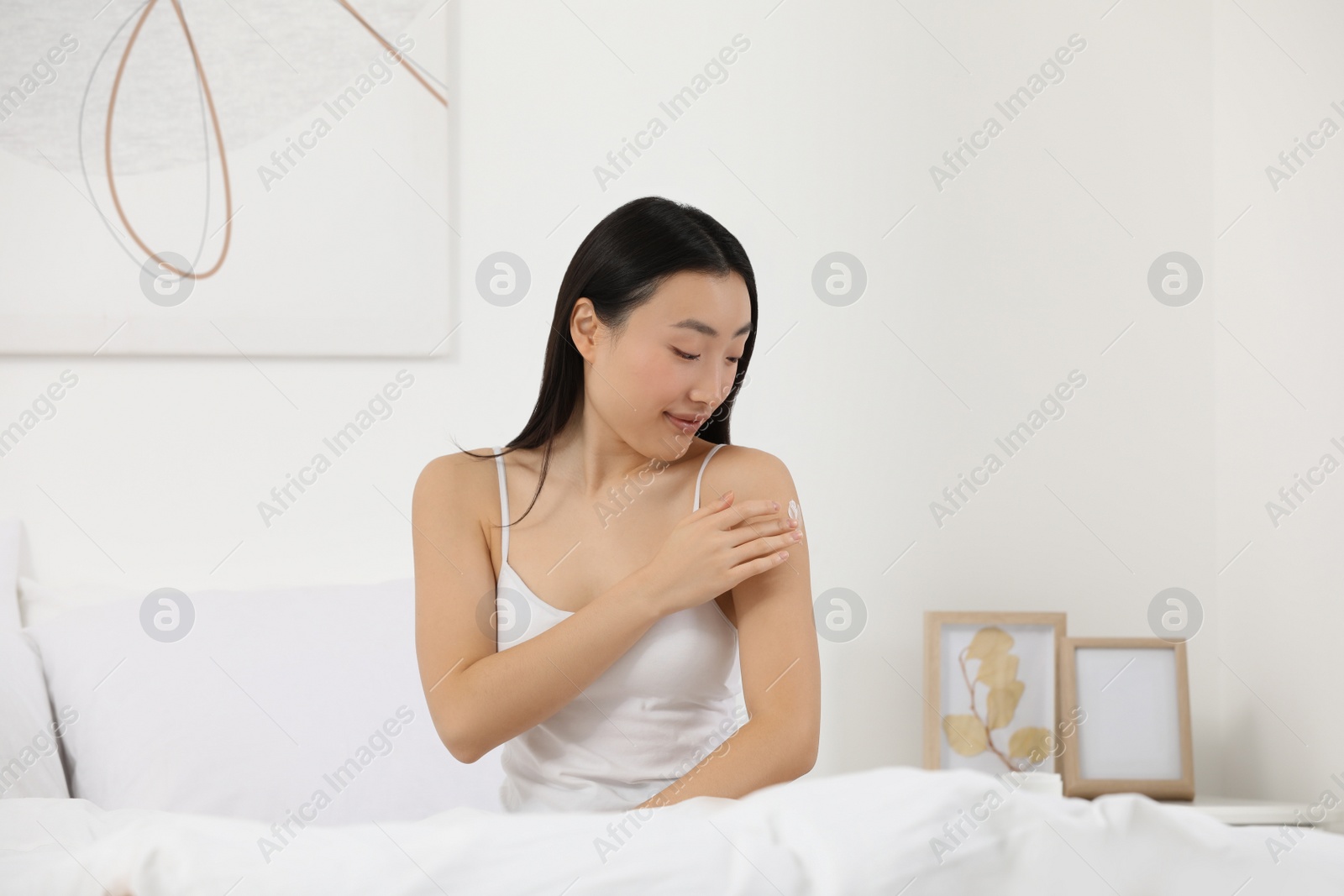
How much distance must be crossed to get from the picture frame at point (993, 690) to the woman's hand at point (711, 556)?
0.96 metres

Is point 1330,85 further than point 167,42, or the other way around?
point 167,42

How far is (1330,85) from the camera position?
1.86 metres

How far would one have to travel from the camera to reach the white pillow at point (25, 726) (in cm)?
150

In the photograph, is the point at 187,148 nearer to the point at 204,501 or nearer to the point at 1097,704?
the point at 204,501

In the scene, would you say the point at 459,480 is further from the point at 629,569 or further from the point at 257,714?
the point at 257,714

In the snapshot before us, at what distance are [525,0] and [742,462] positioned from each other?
4.15 feet

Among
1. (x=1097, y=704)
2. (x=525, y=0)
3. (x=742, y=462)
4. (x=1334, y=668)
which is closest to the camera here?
(x=742, y=462)

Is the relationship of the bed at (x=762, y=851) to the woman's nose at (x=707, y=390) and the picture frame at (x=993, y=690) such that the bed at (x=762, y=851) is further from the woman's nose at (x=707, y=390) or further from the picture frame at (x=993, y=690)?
the picture frame at (x=993, y=690)

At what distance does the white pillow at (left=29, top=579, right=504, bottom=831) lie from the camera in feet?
5.26

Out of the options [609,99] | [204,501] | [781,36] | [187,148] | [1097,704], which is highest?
[781,36]

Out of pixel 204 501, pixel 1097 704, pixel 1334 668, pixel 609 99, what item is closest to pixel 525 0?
pixel 609 99

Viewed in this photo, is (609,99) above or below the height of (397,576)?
above

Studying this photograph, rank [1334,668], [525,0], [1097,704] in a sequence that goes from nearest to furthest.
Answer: [1334,668] → [1097,704] → [525,0]

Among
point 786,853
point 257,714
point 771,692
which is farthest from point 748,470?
point 257,714
